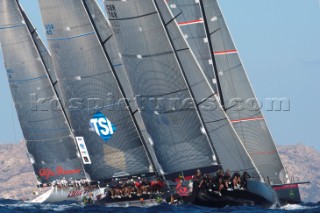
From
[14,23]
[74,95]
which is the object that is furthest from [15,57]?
[74,95]

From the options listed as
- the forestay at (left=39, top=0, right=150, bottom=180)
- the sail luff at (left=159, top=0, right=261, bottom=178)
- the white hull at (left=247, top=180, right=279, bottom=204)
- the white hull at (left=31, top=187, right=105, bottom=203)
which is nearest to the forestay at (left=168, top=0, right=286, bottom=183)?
the forestay at (left=39, top=0, right=150, bottom=180)

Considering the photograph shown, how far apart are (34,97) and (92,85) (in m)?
10.6

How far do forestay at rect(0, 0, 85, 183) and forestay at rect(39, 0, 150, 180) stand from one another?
8373mm

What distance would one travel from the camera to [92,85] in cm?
4941

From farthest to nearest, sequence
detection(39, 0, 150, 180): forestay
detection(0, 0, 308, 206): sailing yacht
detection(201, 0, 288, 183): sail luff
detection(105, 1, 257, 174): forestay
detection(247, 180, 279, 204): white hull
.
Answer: detection(39, 0, 150, 180): forestay
detection(201, 0, 288, 183): sail luff
detection(105, 1, 257, 174): forestay
detection(0, 0, 308, 206): sailing yacht
detection(247, 180, 279, 204): white hull

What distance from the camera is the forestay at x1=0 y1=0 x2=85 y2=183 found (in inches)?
2277

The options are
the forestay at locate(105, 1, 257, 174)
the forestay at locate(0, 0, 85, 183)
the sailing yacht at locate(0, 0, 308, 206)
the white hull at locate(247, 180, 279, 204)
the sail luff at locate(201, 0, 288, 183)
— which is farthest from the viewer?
the forestay at locate(0, 0, 85, 183)

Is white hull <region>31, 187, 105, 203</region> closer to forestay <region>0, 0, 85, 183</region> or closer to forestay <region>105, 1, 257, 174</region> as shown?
forestay <region>0, 0, 85, 183</region>

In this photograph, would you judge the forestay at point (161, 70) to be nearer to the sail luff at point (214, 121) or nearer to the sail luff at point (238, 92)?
the sail luff at point (214, 121)

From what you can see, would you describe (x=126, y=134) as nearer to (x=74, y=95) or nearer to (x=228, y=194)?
(x=74, y=95)

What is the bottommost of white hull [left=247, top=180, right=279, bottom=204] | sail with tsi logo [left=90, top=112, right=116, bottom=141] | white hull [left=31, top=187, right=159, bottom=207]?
white hull [left=247, top=180, right=279, bottom=204]

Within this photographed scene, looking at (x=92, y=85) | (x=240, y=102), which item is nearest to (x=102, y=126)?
(x=92, y=85)

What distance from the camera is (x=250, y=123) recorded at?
4834 cm

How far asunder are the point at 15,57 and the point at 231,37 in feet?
52.8
